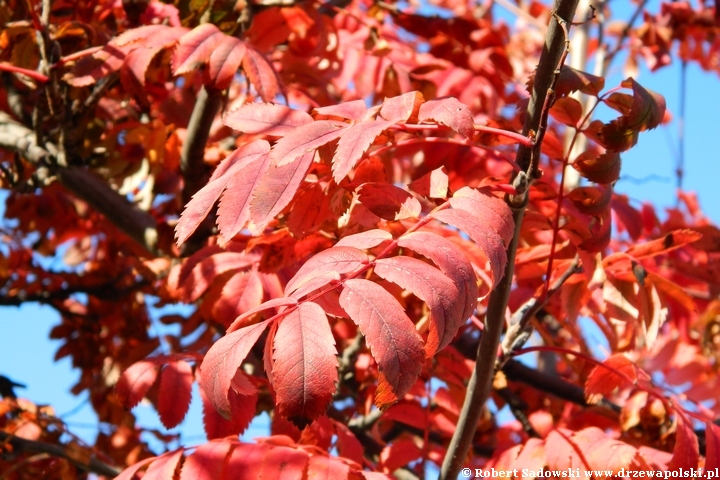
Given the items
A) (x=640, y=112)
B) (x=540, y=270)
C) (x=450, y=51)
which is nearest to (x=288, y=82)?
(x=450, y=51)

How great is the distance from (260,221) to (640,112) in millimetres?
529

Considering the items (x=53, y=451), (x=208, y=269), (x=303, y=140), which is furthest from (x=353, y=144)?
(x=53, y=451)

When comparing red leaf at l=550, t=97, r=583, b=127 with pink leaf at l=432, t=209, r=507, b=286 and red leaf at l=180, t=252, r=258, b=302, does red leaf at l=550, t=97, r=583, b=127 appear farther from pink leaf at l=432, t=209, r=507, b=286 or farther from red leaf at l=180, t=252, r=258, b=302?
red leaf at l=180, t=252, r=258, b=302

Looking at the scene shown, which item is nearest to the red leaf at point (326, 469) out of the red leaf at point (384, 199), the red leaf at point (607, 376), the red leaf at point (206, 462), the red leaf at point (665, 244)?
the red leaf at point (206, 462)

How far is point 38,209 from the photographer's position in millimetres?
2627

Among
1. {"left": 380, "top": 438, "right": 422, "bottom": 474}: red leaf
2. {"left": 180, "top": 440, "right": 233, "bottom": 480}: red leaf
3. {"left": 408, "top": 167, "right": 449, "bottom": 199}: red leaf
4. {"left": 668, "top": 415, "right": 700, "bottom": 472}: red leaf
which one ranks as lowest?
{"left": 180, "top": 440, "right": 233, "bottom": 480}: red leaf

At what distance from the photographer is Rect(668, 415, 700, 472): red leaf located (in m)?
1.23

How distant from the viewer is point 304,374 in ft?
2.52

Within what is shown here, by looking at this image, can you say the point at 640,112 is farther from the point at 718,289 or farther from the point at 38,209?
the point at 38,209

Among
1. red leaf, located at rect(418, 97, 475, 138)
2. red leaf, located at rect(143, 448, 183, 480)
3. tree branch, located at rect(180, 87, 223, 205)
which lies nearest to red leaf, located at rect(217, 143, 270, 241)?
red leaf, located at rect(418, 97, 475, 138)

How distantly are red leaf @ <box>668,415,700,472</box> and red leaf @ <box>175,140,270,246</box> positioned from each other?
2.76 feet

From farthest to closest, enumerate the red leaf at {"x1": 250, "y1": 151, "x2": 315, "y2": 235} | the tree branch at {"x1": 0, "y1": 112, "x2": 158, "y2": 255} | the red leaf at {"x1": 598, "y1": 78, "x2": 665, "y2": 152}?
the tree branch at {"x1": 0, "y1": 112, "x2": 158, "y2": 255}
the red leaf at {"x1": 598, "y1": 78, "x2": 665, "y2": 152}
the red leaf at {"x1": 250, "y1": 151, "x2": 315, "y2": 235}

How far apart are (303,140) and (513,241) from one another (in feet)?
1.09

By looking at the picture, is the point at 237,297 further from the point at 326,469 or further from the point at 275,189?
the point at 275,189
